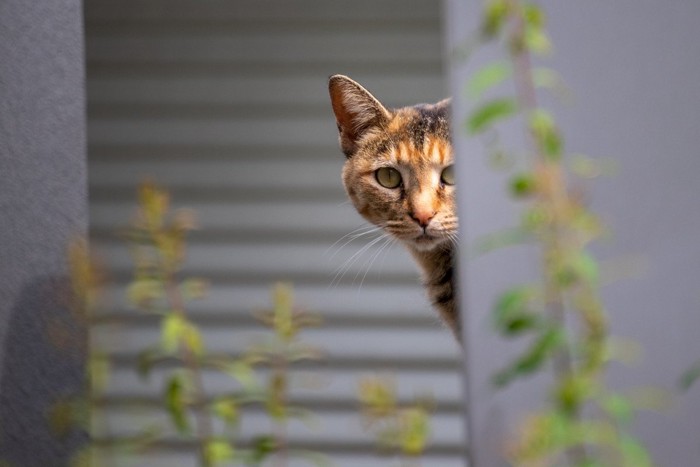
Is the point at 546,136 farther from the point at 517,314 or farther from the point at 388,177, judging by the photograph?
the point at 388,177

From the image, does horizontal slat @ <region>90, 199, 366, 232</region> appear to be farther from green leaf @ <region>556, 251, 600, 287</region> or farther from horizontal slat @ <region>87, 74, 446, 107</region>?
green leaf @ <region>556, 251, 600, 287</region>

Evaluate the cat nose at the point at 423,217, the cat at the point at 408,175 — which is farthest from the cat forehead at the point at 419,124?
the cat nose at the point at 423,217

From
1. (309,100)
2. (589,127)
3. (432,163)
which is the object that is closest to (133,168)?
(309,100)

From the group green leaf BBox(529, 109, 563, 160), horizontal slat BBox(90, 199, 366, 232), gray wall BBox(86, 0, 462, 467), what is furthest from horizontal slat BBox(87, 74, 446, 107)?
green leaf BBox(529, 109, 563, 160)

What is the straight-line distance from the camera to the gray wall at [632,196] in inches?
58.7

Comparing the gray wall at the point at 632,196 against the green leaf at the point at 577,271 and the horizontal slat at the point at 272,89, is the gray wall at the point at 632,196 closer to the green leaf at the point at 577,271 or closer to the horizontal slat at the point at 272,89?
the green leaf at the point at 577,271

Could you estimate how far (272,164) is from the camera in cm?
285

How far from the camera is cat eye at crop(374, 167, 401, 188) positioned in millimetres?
2246

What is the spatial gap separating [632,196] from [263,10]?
155 centimetres

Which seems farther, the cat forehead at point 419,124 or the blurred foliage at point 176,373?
the cat forehead at point 419,124

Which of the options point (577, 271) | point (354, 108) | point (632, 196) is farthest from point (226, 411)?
point (354, 108)

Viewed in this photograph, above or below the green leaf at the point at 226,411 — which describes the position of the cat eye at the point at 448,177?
above

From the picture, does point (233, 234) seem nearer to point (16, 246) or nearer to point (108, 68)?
point (108, 68)

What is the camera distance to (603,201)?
153 cm
